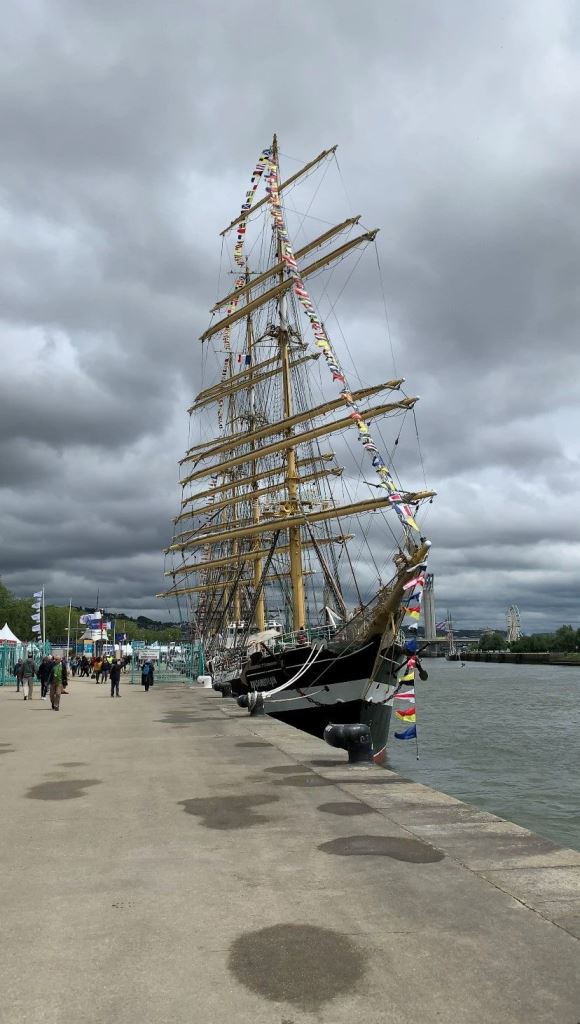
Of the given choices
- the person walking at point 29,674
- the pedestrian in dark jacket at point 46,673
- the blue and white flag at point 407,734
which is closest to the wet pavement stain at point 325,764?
the blue and white flag at point 407,734

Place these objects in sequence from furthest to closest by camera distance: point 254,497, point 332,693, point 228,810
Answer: point 254,497 < point 332,693 < point 228,810

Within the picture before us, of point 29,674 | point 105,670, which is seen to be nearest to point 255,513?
point 105,670

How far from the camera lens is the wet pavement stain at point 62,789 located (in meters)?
8.89

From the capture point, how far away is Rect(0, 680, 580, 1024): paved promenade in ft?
11.8

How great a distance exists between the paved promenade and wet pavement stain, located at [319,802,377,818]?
0.03 m

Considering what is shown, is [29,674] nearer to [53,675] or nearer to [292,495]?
[53,675]

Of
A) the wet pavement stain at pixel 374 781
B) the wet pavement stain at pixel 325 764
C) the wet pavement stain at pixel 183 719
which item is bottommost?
the wet pavement stain at pixel 183 719

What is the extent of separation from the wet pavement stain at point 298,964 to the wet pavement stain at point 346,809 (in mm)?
3213

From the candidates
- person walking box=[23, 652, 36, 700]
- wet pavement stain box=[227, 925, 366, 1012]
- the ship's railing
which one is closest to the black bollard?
wet pavement stain box=[227, 925, 366, 1012]

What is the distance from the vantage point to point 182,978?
3.85 m

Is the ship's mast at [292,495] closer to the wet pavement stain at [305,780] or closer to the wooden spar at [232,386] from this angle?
the wooden spar at [232,386]

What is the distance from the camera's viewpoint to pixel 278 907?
490 cm

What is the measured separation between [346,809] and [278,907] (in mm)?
3088

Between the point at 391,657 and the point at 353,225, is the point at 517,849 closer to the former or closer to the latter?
the point at 391,657
